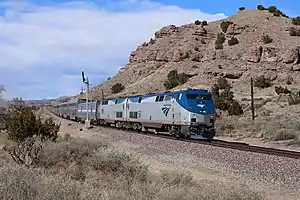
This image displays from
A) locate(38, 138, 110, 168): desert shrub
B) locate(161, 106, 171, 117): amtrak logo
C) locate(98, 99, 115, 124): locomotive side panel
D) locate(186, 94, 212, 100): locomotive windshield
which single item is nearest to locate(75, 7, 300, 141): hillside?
locate(98, 99, 115, 124): locomotive side panel

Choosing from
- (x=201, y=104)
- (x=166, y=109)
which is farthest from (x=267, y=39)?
(x=201, y=104)

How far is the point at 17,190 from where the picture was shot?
8.34 m

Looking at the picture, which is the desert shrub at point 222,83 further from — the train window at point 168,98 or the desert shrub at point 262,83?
the train window at point 168,98

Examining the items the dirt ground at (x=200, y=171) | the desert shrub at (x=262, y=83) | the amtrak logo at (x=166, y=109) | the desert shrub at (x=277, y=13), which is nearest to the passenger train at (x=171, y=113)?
the amtrak logo at (x=166, y=109)

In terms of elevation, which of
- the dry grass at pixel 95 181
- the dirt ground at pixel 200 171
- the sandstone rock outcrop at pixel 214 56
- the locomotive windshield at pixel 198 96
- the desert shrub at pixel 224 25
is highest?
the desert shrub at pixel 224 25

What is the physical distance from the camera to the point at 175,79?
82750 millimetres

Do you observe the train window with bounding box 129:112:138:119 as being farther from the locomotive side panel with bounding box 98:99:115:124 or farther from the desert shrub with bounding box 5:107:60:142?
the desert shrub with bounding box 5:107:60:142

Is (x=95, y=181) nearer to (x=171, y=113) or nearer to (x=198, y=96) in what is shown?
(x=198, y=96)

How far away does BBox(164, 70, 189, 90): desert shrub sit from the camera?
81.0m

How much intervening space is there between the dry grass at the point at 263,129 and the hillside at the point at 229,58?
11.0m

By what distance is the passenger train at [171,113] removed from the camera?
3108 cm

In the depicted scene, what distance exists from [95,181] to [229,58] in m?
74.2

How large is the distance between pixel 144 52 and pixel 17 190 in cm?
10104

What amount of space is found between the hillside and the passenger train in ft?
45.8
